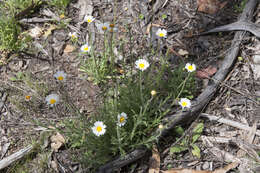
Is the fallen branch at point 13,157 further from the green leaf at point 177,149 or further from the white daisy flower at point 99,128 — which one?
the green leaf at point 177,149

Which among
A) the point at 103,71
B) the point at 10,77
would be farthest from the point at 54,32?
the point at 103,71

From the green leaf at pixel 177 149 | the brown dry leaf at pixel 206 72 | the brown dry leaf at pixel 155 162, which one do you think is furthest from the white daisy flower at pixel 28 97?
the brown dry leaf at pixel 206 72

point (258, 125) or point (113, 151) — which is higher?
point (113, 151)

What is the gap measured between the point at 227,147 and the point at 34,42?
3.04 metres

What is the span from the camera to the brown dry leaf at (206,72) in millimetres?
2754

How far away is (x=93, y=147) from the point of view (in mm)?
2121

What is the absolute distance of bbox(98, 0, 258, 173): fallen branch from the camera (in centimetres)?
219

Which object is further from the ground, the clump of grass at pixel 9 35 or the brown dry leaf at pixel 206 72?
the clump of grass at pixel 9 35

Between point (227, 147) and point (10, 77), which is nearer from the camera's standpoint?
point (227, 147)

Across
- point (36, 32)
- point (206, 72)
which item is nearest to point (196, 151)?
point (206, 72)

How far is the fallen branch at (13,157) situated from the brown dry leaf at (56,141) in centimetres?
23

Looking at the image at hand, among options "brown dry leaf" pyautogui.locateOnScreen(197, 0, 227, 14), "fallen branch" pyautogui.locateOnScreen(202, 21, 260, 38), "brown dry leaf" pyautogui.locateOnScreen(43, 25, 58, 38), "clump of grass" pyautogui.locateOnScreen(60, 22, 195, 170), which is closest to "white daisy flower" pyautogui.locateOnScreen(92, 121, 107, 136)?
"clump of grass" pyautogui.locateOnScreen(60, 22, 195, 170)

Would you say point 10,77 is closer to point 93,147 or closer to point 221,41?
point 93,147

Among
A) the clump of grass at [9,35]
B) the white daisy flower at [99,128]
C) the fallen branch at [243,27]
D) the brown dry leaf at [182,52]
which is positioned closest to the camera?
the white daisy flower at [99,128]
